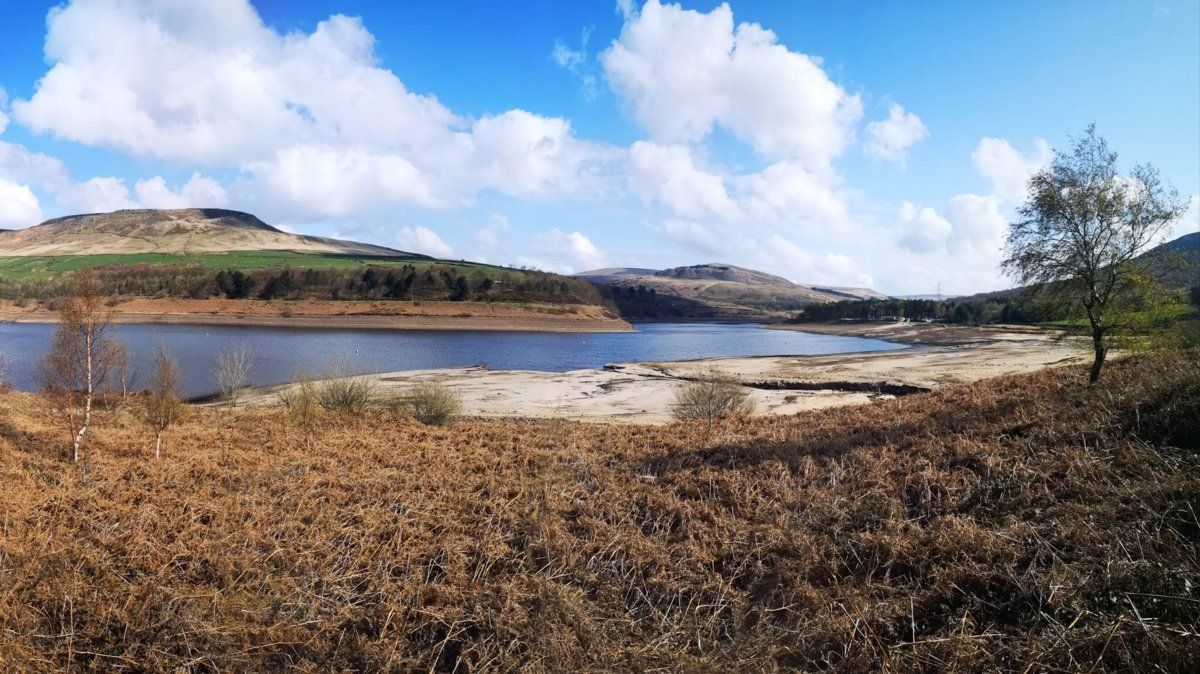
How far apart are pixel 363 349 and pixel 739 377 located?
41.7 m

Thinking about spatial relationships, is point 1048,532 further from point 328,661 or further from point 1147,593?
point 328,661

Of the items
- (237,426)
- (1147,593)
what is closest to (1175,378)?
(1147,593)

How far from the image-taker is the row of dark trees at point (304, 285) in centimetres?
9869

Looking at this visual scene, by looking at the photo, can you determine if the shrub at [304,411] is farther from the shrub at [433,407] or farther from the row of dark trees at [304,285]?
the row of dark trees at [304,285]

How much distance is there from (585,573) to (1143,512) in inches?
184

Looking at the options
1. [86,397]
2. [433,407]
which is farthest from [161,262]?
[86,397]

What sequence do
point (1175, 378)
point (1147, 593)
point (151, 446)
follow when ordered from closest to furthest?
point (1147, 593) → point (1175, 378) → point (151, 446)

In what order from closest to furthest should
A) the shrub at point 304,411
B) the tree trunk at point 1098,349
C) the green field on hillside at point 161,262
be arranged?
the tree trunk at point 1098,349, the shrub at point 304,411, the green field on hillside at point 161,262

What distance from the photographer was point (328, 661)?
4.11m

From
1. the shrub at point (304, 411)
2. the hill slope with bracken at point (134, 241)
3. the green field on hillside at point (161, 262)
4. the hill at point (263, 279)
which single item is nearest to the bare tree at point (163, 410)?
the shrub at point (304, 411)

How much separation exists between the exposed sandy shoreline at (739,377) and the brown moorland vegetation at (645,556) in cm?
1191

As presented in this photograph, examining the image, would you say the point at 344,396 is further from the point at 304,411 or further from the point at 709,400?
the point at 709,400

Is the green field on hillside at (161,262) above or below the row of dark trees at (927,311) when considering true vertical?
above

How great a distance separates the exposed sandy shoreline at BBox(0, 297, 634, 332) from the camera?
88188 millimetres
